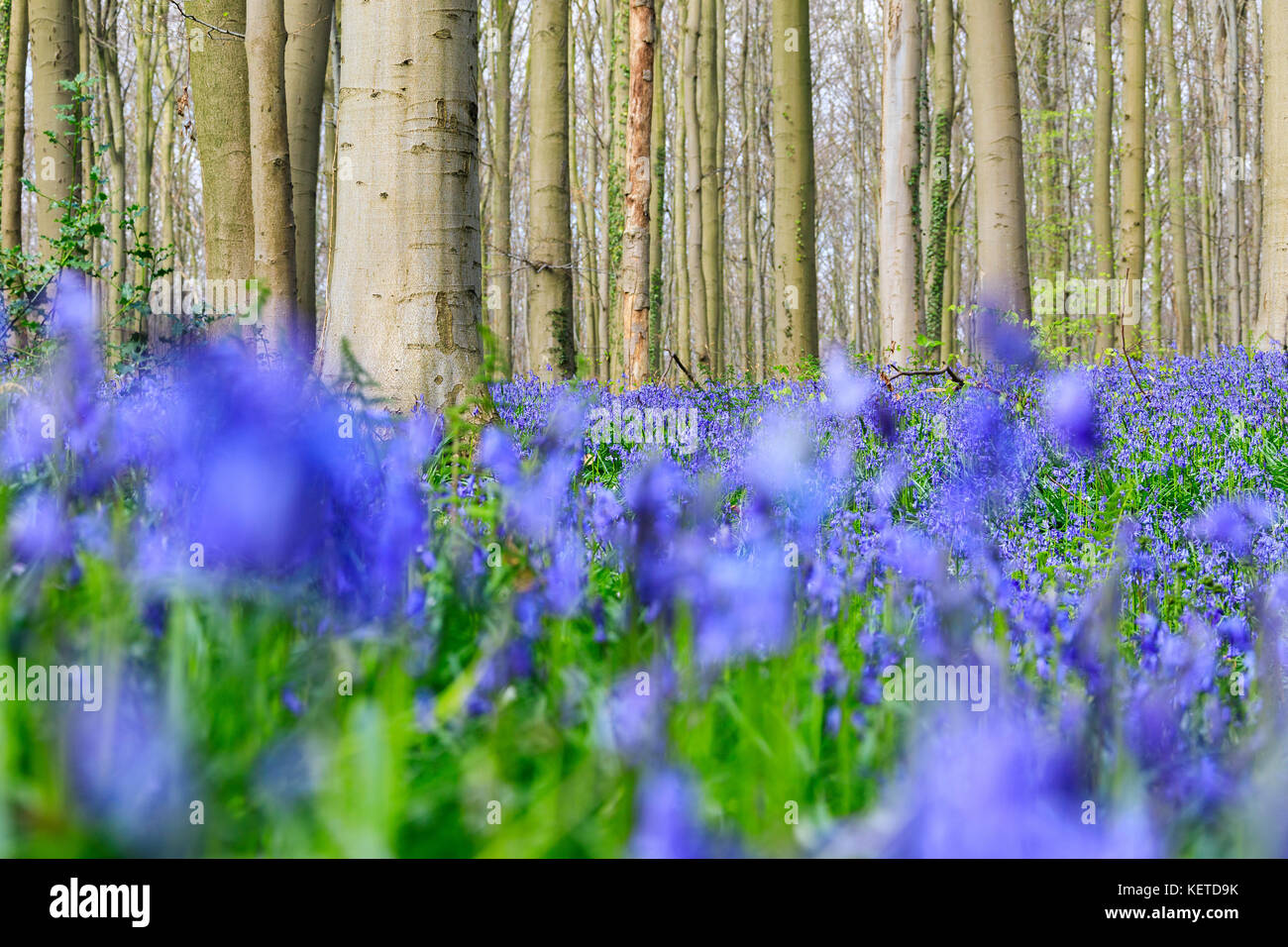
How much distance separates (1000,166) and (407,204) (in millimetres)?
6622

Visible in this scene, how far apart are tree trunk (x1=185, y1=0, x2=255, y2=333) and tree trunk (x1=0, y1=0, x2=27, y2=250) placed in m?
3.00

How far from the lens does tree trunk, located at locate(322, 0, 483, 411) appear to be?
388 centimetres

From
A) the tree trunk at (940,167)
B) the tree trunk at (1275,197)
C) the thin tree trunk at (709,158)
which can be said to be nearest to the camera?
the tree trunk at (1275,197)

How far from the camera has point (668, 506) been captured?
7.29 ft

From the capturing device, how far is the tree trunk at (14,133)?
10.7m

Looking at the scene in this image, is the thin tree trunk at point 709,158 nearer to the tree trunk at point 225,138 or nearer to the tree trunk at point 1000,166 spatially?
the tree trunk at point 1000,166

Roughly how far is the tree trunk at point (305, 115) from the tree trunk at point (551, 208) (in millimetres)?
2093

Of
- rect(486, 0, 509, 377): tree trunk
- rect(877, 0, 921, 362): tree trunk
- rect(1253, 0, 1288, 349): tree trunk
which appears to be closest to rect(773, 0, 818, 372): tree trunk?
rect(877, 0, 921, 362): tree trunk

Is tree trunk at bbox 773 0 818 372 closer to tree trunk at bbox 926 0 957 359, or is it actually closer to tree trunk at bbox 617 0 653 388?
tree trunk at bbox 617 0 653 388

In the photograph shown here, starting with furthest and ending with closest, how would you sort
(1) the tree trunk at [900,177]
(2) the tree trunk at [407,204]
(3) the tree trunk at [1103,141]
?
(3) the tree trunk at [1103,141] < (1) the tree trunk at [900,177] < (2) the tree trunk at [407,204]

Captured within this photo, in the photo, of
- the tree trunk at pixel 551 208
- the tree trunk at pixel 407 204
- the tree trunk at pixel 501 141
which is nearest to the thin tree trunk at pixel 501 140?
the tree trunk at pixel 501 141
